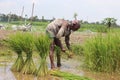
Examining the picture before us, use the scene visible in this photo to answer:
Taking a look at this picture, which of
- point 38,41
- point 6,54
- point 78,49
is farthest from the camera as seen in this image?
point 78,49

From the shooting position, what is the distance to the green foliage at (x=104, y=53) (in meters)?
9.27

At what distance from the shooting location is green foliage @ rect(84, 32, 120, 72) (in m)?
9.27

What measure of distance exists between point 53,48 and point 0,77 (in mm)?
1906

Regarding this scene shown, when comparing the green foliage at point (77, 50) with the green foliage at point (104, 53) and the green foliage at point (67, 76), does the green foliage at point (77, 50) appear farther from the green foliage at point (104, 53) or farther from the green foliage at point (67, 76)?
the green foliage at point (67, 76)

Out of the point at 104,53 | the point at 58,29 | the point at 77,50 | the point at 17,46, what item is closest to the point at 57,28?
the point at 58,29

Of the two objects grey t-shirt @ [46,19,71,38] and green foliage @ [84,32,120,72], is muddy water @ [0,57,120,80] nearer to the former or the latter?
green foliage @ [84,32,120,72]

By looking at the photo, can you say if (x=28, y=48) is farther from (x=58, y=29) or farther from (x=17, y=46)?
(x=58, y=29)

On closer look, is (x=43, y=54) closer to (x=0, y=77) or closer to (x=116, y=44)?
(x=0, y=77)

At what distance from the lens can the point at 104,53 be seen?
30.5 ft

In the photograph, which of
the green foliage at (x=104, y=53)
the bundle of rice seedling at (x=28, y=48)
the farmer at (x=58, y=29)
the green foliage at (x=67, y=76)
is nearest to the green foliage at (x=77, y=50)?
the green foliage at (x=104, y=53)

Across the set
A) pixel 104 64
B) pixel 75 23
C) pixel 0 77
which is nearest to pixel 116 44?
pixel 104 64

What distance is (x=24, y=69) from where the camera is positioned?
28.2 ft

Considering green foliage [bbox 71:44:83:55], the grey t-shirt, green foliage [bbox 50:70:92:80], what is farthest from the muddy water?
green foliage [bbox 71:44:83:55]

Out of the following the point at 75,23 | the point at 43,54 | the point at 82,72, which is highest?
the point at 75,23
